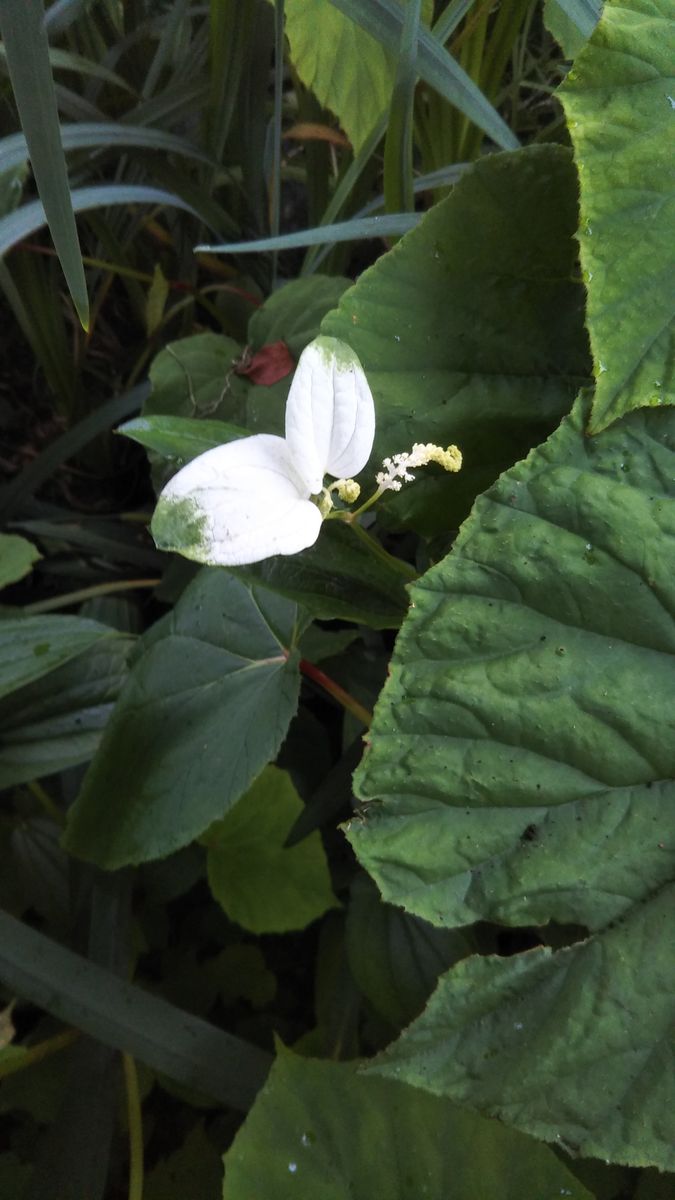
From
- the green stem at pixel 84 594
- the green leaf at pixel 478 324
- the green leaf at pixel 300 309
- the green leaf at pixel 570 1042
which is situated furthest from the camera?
the green stem at pixel 84 594

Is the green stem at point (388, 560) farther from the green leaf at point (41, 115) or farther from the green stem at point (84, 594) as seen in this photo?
the green stem at point (84, 594)

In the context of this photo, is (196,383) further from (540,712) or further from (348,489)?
(540,712)

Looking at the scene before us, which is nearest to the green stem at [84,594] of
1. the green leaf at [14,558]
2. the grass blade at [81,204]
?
the green leaf at [14,558]

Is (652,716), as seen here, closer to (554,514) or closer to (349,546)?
(554,514)

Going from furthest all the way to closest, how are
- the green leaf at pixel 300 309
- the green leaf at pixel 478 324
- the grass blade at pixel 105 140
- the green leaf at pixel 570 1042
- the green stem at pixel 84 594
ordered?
the green stem at pixel 84 594
the green leaf at pixel 300 309
the grass blade at pixel 105 140
the green leaf at pixel 478 324
the green leaf at pixel 570 1042

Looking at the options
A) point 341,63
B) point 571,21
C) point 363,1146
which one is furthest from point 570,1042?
point 341,63

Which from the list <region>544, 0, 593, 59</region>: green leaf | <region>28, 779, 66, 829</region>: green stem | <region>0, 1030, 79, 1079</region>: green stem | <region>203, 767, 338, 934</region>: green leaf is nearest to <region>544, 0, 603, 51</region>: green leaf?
<region>544, 0, 593, 59</region>: green leaf
